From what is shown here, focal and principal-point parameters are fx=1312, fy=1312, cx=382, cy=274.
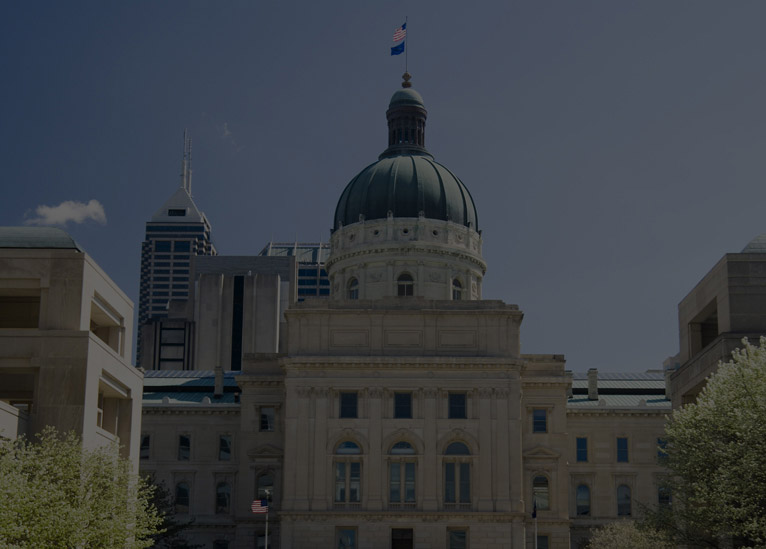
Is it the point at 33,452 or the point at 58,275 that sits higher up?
the point at 58,275

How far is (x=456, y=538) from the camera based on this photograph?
3792 inches

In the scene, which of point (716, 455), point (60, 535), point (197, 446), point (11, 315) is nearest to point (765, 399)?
point (716, 455)

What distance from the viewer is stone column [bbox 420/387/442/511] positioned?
96500 millimetres

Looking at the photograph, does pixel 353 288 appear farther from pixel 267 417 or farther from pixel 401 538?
pixel 401 538

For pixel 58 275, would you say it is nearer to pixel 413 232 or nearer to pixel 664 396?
pixel 413 232

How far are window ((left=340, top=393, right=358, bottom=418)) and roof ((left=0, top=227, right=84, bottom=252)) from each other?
3959cm

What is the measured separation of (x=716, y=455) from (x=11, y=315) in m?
34.3

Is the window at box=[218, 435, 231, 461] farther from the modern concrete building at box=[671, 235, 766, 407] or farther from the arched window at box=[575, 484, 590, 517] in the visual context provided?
the modern concrete building at box=[671, 235, 766, 407]

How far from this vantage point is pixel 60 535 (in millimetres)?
48531

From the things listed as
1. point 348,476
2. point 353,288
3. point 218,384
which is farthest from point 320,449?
point 353,288

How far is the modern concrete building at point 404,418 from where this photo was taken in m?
96.7

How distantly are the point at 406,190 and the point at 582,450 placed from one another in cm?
2873

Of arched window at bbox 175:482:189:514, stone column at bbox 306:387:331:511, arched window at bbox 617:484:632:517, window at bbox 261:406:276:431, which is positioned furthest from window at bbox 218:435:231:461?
arched window at bbox 617:484:632:517

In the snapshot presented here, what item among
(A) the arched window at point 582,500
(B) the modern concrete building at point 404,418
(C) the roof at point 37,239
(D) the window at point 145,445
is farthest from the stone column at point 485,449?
(C) the roof at point 37,239
